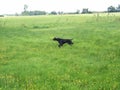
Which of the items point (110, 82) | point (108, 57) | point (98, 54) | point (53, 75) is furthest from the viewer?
point (98, 54)

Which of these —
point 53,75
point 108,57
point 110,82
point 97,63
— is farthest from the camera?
point 108,57

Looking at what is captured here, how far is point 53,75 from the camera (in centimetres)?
1614

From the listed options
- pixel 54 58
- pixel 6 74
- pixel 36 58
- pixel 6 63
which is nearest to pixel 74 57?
pixel 54 58

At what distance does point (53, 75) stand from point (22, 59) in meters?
6.29

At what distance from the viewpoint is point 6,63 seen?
66.8 feet

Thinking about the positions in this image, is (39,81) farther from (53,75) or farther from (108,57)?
(108,57)

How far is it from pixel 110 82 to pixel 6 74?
6.18 meters

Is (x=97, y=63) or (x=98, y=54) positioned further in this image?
(x=98, y=54)

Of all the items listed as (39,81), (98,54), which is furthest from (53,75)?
(98,54)

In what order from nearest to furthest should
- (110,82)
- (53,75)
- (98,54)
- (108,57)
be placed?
(110,82) < (53,75) < (108,57) < (98,54)

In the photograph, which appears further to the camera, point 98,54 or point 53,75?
point 98,54

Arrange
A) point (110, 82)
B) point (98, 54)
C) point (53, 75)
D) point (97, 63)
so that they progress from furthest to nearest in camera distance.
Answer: point (98, 54)
point (97, 63)
point (53, 75)
point (110, 82)

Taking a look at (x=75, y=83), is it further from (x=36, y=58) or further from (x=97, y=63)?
(x=36, y=58)

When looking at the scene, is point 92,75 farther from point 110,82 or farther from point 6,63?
point 6,63
